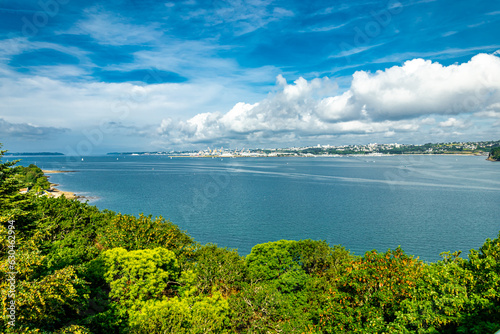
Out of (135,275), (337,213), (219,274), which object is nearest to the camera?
(135,275)

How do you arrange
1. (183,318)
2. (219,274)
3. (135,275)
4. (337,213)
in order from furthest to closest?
(337,213) → (219,274) → (135,275) → (183,318)

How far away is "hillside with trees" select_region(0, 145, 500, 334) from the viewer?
1159cm

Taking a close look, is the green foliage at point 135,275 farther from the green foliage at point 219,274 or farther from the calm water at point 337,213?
the calm water at point 337,213

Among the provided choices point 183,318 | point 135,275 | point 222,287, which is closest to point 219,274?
point 222,287

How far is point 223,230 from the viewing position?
5666 cm

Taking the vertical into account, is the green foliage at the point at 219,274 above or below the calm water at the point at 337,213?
above

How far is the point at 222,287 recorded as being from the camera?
25844 mm

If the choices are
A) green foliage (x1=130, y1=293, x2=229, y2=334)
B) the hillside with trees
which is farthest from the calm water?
green foliage (x1=130, y1=293, x2=229, y2=334)

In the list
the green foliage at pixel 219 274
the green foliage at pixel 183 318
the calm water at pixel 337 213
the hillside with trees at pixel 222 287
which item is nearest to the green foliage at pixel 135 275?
the hillside with trees at pixel 222 287

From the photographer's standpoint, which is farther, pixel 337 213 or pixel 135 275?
pixel 337 213

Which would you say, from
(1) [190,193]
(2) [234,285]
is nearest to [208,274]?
(2) [234,285]

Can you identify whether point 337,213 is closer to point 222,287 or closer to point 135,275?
point 222,287

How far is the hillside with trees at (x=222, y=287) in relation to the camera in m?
11.6

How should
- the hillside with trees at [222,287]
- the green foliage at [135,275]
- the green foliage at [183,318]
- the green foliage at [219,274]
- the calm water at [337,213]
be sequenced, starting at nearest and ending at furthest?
the hillside with trees at [222,287]
the green foliage at [183,318]
the green foliage at [135,275]
the green foliage at [219,274]
the calm water at [337,213]
